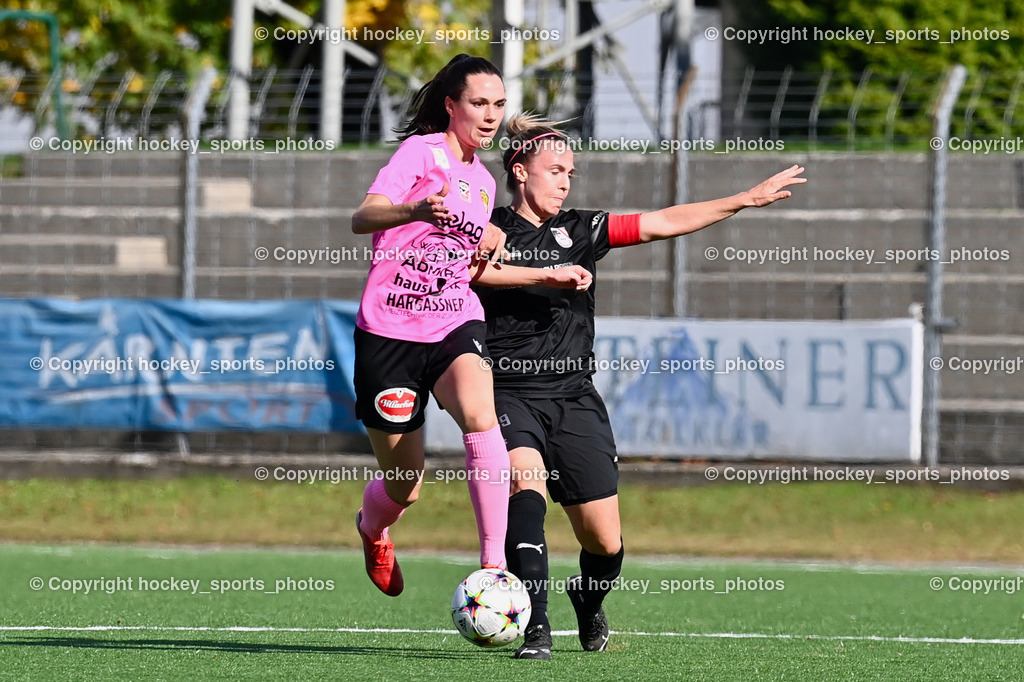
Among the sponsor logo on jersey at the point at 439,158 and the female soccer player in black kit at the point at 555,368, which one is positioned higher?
the sponsor logo on jersey at the point at 439,158

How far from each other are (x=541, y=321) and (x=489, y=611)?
1291 millimetres

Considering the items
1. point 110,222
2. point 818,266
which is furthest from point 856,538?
point 110,222

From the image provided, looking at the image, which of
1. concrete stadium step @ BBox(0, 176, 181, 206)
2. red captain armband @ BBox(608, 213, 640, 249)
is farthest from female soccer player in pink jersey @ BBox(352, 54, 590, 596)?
concrete stadium step @ BBox(0, 176, 181, 206)

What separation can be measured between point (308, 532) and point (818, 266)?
225 inches

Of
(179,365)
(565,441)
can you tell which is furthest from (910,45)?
(565,441)

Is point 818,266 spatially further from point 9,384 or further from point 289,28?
point 289,28

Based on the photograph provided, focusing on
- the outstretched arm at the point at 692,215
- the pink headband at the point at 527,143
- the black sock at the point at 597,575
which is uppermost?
the pink headband at the point at 527,143

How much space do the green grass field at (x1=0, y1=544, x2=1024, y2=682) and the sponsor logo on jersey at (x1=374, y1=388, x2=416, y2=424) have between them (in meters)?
0.88

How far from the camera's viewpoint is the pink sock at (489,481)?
530 cm

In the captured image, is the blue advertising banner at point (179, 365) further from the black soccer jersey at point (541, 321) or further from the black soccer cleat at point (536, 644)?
the black soccer cleat at point (536, 644)

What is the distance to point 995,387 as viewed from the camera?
12922mm

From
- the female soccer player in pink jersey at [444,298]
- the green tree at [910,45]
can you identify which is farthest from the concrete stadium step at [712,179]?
the female soccer player in pink jersey at [444,298]

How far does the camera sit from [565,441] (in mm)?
5629

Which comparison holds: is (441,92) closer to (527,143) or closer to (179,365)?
(527,143)
